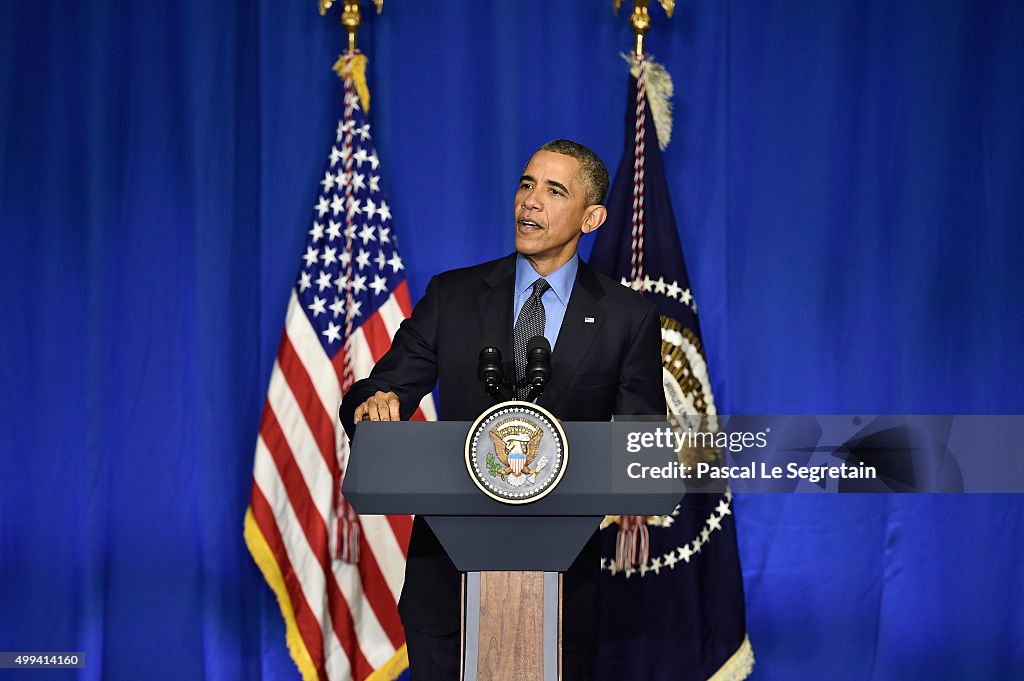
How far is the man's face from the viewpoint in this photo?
2.30 metres

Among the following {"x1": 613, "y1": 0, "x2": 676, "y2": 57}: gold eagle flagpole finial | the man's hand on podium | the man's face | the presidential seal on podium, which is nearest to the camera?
the presidential seal on podium

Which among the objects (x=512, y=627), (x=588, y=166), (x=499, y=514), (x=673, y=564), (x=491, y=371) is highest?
(x=588, y=166)

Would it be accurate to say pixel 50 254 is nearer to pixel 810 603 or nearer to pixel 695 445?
pixel 695 445

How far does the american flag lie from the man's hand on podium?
1445 millimetres

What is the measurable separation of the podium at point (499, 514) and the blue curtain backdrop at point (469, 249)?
6.43ft

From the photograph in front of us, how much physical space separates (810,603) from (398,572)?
60.9 inches

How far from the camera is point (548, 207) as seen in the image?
90.5 inches

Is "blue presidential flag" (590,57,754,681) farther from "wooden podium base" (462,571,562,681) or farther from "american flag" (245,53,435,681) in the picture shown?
"wooden podium base" (462,571,562,681)

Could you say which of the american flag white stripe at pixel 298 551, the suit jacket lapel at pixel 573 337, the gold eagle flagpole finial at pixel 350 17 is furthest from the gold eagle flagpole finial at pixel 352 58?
the suit jacket lapel at pixel 573 337

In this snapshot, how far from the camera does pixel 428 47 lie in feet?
12.2

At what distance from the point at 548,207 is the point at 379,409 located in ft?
2.13

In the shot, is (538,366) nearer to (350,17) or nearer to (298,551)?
(298,551)

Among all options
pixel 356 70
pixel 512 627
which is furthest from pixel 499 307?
pixel 356 70

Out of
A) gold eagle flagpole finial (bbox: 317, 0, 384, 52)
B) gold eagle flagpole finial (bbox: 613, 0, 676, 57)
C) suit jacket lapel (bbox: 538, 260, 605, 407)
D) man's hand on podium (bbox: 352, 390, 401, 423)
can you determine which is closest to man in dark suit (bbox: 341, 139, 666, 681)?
suit jacket lapel (bbox: 538, 260, 605, 407)
